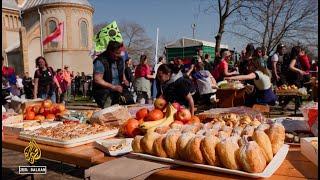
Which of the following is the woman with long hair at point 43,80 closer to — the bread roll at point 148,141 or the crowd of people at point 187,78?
the crowd of people at point 187,78

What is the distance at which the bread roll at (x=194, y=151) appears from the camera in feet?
5.34

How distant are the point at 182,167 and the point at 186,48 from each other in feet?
51.4

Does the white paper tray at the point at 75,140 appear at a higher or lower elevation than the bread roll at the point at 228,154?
lower

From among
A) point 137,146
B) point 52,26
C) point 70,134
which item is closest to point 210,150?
point 137,146

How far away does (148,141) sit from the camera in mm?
1861

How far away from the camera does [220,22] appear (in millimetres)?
11977

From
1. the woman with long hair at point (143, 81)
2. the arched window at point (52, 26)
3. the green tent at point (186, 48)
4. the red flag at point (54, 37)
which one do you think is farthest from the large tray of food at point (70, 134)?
the arched window at point (52, 26)

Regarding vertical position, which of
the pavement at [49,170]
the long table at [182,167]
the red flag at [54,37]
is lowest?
the pavement at [49,170]

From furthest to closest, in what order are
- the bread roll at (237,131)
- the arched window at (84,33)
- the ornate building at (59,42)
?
the arched window at (84,33)
the ornate building at (59,42)
the bread roll at (237,131)

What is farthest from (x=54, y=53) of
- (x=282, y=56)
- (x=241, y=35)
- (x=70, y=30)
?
(x=282, y=56)

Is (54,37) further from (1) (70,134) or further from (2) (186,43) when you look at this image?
(1) (70,134)

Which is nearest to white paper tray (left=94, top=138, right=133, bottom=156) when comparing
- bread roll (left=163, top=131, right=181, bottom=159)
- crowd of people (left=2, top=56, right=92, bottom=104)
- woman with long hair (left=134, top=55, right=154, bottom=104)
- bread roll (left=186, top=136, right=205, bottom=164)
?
bread roll (left=163, top=131, right=181, bottom=159)

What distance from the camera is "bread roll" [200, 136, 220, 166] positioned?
160cm

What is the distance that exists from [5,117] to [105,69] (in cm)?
158
